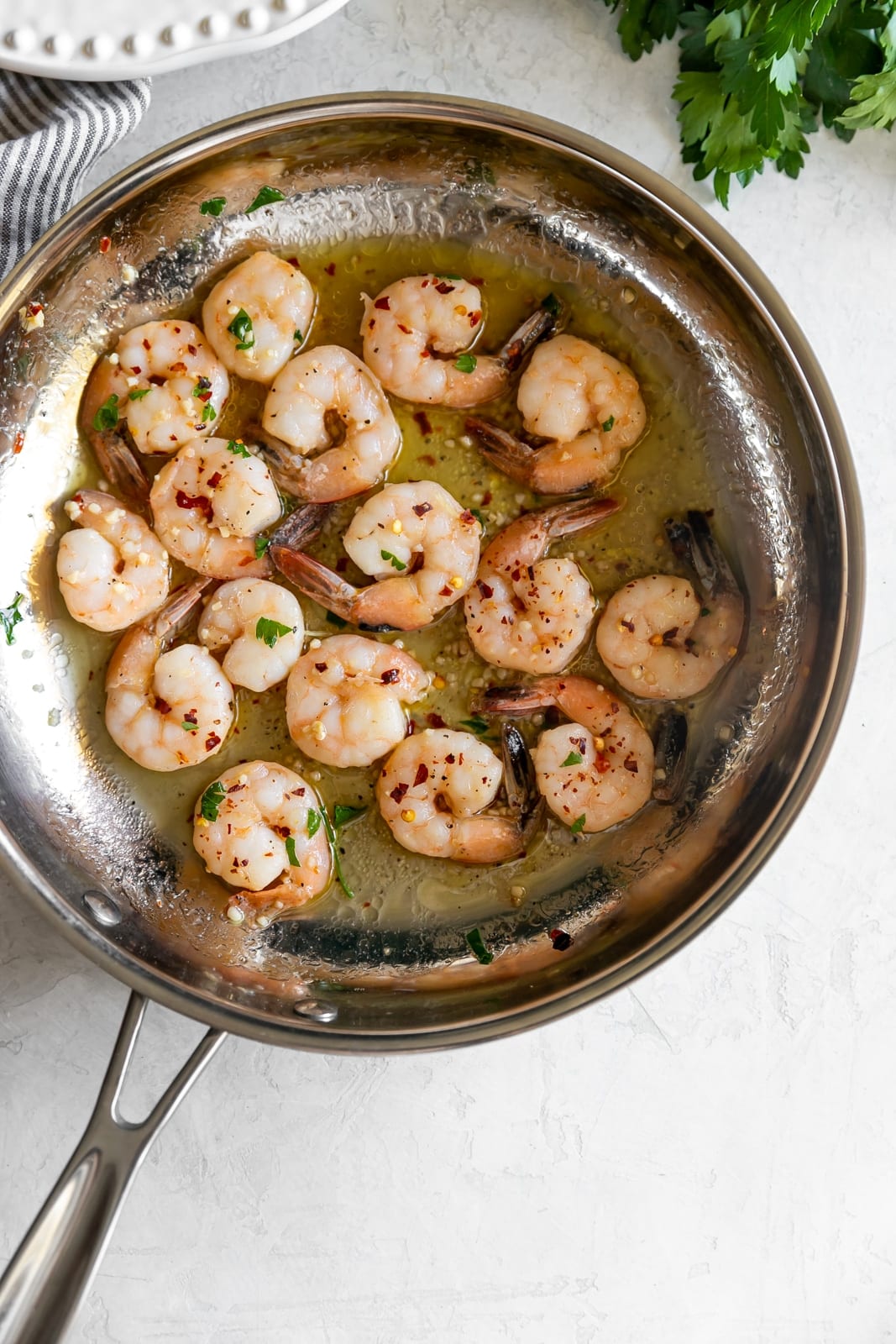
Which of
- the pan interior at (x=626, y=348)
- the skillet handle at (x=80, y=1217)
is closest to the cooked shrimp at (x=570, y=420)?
the pan interior at (x=626, y=348)

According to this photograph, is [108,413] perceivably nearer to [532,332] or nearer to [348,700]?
[348,700]

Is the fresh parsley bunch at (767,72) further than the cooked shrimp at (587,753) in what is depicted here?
No

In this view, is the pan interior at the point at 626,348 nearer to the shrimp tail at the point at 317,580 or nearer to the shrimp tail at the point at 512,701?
the shrimp tail at the point at 512,701

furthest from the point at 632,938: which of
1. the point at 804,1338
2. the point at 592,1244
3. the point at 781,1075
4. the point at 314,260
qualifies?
the point at 314,260

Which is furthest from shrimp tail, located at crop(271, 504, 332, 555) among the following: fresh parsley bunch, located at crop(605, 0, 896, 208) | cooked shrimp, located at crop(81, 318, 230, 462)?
fresh parsley bunch, located at crop(605, 0, 896, 208)

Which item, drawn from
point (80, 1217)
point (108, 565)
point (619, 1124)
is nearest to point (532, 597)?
point (108, 565)

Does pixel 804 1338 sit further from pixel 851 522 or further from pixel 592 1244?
pixel 851 522
